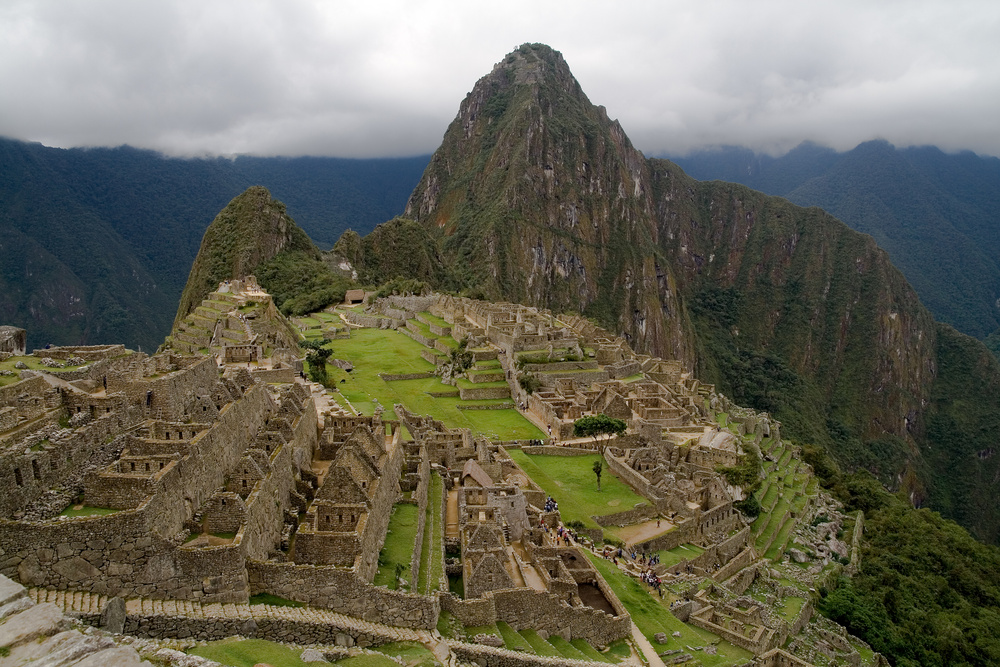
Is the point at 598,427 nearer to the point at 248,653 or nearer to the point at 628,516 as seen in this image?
the point at 628,516

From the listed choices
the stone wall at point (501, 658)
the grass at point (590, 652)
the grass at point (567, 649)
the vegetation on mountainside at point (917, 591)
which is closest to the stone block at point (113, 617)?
the stone wall at point (501, 658)

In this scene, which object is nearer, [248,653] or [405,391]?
[248,653]

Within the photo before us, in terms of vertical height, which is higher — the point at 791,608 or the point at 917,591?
the point at 791,608

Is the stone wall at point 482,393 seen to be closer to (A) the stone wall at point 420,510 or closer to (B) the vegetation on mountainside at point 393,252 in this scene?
(A) the stone wall at point 420,510

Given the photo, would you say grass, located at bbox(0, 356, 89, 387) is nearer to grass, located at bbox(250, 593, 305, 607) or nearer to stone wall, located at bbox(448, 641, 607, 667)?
grass, located at bbox(250, 593, 305, 607)

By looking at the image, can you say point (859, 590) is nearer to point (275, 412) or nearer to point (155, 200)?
point (275, 412)

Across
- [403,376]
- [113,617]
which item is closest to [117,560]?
[113,617]
